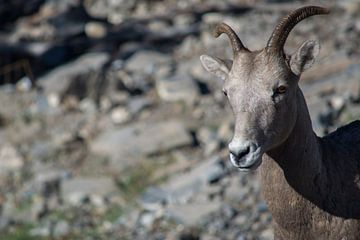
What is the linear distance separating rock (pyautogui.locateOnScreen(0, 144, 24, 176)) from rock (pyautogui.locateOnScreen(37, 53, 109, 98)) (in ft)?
4.43

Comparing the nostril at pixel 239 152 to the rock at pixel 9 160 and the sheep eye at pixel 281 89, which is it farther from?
the rock at pixel 9 160

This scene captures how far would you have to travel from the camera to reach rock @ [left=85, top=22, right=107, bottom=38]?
52.8 feet

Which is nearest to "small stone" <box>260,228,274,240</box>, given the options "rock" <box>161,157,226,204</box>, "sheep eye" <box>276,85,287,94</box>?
"rock" <box>161,157,226,204</box>

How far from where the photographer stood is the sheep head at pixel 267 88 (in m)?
5.90

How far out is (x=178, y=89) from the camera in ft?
43.1

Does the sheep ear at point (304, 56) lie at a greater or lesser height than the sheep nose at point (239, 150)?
greater

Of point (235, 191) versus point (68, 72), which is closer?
point (235, 191)

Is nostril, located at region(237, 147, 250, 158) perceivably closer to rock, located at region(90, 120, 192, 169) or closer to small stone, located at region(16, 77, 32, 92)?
rock, located at region(90, 120, 192, 169)

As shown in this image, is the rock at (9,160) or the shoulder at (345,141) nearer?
the shoulder at (345,141)

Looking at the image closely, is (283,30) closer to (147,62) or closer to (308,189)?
(308,189)

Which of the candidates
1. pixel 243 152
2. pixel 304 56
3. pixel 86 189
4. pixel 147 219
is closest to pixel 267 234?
pixel 147 219

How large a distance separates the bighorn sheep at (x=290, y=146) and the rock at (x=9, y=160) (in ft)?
20.6

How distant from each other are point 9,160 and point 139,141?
5.74 feet

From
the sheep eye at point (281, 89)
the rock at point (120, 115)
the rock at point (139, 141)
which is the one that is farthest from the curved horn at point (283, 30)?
the rock at point (120, 115)
